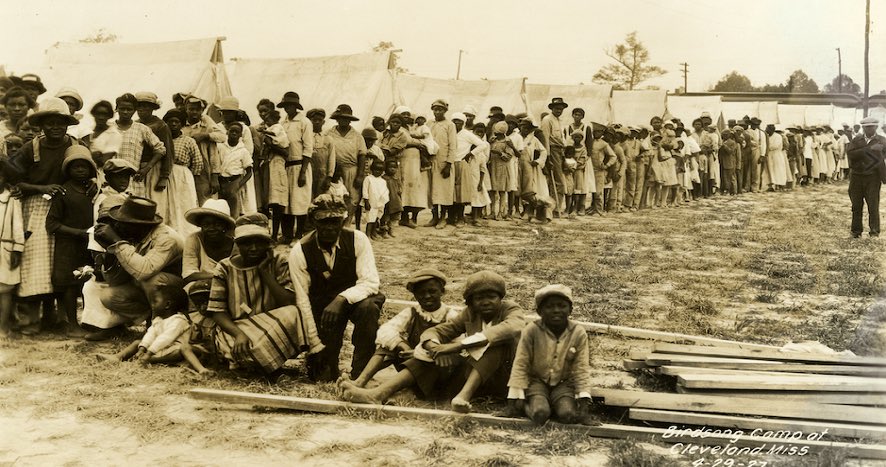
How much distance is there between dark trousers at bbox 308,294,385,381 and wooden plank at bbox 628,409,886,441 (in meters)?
1.55

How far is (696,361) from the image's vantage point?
4.59 meters

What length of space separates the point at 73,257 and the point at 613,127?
1135 cm

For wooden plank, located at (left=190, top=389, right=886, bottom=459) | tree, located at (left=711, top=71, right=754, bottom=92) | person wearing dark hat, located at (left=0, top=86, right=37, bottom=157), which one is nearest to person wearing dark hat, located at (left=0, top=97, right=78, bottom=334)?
person wearing dark hat, located at (left=0, top=86, right=37, bottom=157)

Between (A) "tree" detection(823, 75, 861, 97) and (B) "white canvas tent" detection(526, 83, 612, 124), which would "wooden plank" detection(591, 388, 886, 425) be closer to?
(B) "white canvas tent" detection(526, 83, 612, 124)

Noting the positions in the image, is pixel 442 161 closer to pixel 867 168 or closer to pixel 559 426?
pixel 867 168

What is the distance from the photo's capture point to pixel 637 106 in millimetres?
20906

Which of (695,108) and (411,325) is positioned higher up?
(695,108)

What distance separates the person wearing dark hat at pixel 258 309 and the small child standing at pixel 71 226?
1584mm

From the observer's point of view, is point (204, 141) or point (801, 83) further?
point (801, 83)

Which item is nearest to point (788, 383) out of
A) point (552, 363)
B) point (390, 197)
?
point (552, 363)

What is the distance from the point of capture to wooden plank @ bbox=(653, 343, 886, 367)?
4.59 metres

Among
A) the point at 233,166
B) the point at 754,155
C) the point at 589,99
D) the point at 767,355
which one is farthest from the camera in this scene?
the point at 754,155

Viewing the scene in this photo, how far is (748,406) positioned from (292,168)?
6.68 m

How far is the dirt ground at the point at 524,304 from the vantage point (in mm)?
3543
